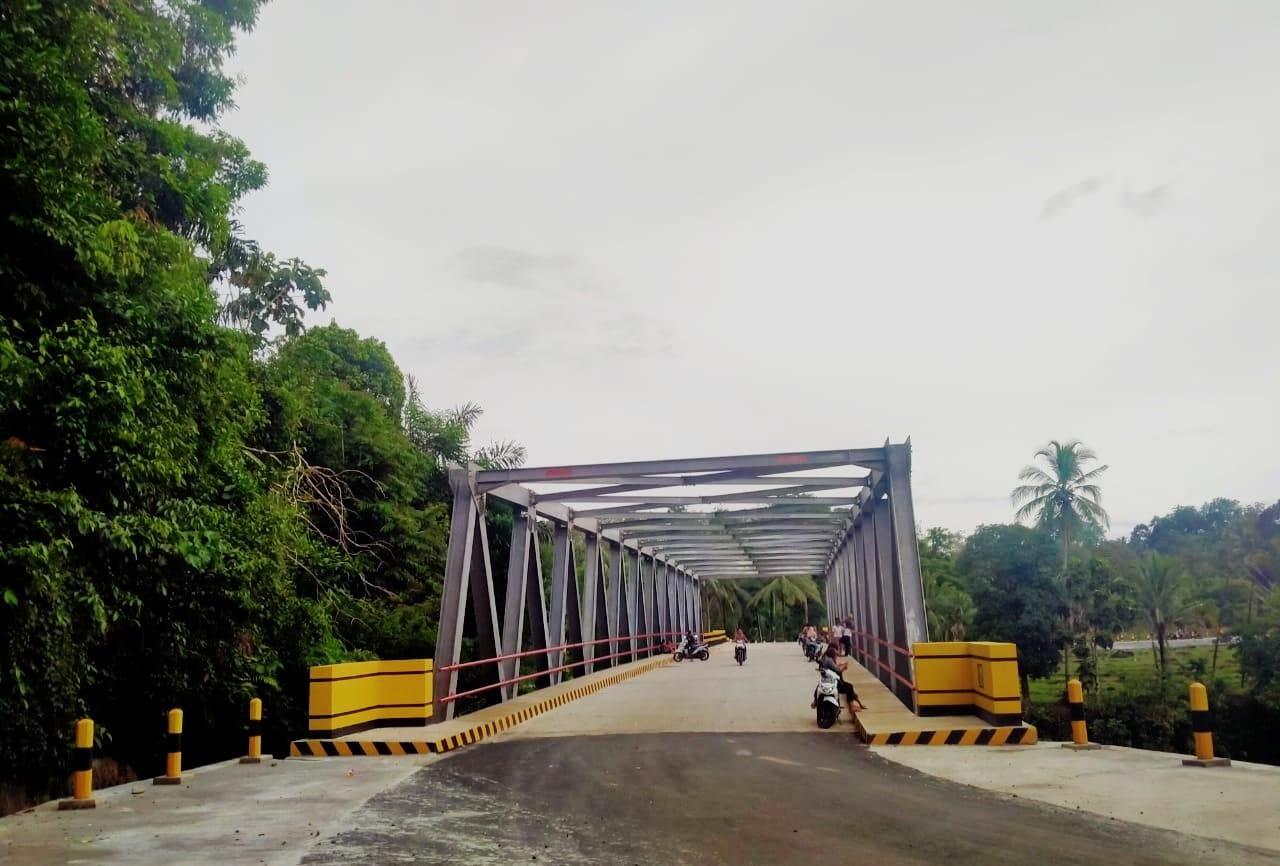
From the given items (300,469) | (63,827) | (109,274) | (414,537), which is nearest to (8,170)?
(109,274)

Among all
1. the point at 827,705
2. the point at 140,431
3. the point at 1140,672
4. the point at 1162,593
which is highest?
the point at 140,431

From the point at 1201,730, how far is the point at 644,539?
60.0 feet

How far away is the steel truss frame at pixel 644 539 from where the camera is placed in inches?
490

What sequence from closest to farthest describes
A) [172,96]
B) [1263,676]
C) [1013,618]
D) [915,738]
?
1. [915,738]
2. [172,96]
3. [1263,676]
4. [1013,618]

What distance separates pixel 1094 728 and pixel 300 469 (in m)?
26.6

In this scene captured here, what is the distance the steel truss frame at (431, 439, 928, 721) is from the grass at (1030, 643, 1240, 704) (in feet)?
47.3

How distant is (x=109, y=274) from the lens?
866cm

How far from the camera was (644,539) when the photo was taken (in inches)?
987

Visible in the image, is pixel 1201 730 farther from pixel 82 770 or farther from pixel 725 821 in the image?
pixel 82 770

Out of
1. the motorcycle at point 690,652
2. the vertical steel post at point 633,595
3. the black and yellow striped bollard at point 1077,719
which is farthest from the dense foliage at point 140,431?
the motorcycle at point 690,652

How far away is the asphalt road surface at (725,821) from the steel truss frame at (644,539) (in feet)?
13.3

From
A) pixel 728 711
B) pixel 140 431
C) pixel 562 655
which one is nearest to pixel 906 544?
pixel 728 711

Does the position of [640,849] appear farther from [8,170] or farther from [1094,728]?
[1094,728]

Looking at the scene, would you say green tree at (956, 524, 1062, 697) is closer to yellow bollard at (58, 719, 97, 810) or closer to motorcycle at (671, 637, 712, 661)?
motorcycle at (671, 637, 712, 661)
